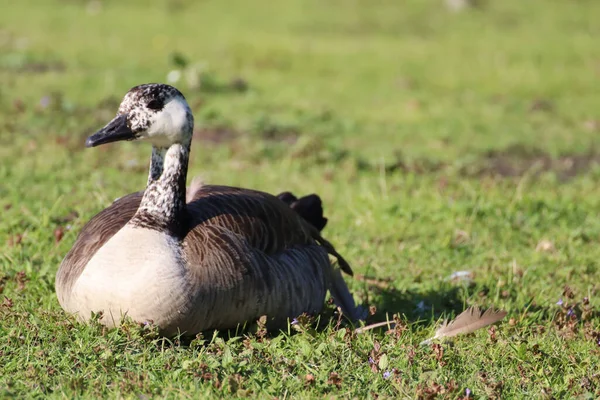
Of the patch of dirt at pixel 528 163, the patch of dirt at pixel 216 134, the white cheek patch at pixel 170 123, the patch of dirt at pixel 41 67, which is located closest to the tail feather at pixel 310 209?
the white cheek patch at pixel 170 123

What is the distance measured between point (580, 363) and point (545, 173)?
5123mm

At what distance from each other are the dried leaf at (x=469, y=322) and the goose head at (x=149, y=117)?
1.72 metres

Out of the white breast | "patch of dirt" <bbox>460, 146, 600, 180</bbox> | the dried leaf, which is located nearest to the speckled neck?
the white breast

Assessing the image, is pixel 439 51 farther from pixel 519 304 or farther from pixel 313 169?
pixel 519 304

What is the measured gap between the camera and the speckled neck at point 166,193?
4.51m

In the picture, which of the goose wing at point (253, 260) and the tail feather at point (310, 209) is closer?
the goose wing at point (253, 260)

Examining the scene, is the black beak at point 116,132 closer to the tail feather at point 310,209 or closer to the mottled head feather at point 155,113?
the mottled head feather at point 155,113

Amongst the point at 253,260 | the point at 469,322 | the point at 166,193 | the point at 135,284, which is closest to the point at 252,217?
the point at 253,260

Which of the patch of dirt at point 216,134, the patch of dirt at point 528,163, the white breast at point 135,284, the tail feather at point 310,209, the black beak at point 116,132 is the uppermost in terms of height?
the black beak at point 116,132

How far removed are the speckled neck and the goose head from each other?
0.12 meters

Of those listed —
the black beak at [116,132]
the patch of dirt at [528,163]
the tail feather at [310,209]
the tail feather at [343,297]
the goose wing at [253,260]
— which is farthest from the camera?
the patch of dirt at [528,163]

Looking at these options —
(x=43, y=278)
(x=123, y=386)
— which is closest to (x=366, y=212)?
(x=43, y=278)

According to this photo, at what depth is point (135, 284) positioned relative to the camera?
163 inches

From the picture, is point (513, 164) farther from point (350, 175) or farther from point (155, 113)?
point (155, 113)
